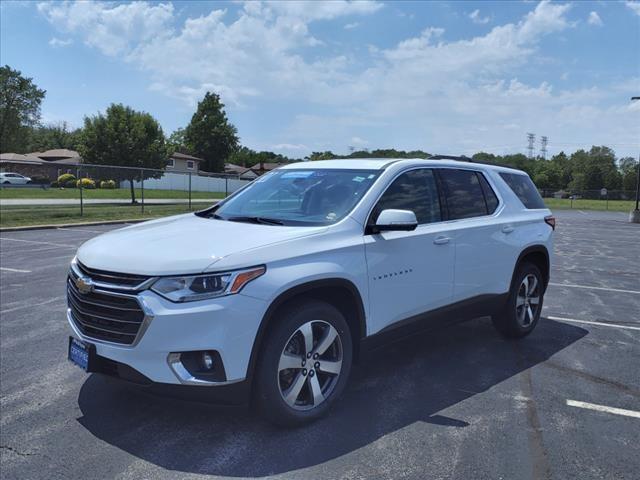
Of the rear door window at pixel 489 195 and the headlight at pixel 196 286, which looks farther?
the rear door window at pixel 489 195

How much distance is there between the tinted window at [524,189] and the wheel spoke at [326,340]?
3058 mm

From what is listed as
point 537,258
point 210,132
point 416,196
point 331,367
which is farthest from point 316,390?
point 210,132

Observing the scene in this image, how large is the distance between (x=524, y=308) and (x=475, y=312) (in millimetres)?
984

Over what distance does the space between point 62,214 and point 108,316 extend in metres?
19.2

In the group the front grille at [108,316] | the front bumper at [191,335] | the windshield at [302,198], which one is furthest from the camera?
the windshield at [302,198]

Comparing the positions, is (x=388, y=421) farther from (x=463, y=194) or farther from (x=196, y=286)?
(x=463, y=194)

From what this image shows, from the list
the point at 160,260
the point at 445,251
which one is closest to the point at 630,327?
the point at 445,251

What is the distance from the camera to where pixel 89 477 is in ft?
9.59

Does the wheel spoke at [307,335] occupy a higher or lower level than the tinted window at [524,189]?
lower

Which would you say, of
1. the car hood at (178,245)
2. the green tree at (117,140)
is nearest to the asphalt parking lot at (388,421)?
the car hood at (178,245)

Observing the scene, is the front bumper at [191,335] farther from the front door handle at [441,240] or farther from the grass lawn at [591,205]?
the grass lawn at [591,205]

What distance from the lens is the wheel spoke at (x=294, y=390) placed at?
3402mm

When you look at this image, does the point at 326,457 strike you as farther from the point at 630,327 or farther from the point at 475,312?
the point at 630,327

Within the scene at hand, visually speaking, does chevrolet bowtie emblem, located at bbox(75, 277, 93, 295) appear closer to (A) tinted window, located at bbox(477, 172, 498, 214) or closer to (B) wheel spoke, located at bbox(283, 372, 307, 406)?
(B) wheel spoke, located at bbox(283, 372, 307, 406)
